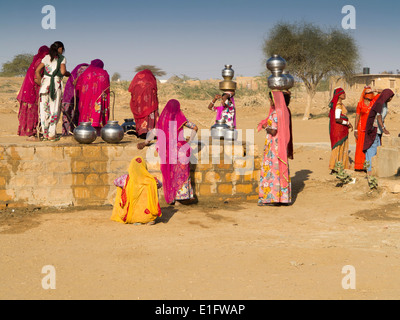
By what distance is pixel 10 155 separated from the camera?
699 cm

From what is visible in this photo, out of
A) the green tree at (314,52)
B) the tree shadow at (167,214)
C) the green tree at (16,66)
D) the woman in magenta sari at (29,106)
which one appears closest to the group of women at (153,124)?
the woman in magenta sari at (29,106)

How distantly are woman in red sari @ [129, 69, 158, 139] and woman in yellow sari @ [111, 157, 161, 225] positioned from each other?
7.87 feet

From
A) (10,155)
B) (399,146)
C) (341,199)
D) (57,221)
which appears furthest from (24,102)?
(399,146)

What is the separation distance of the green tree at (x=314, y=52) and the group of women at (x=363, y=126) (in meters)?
14.1

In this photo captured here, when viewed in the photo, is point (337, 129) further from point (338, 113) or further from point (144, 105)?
point (144, 105)

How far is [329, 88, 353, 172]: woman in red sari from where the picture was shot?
869 centimetres

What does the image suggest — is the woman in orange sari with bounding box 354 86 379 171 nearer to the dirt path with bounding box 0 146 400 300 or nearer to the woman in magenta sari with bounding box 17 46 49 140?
the dirt path with bounding box 0 146 400 300

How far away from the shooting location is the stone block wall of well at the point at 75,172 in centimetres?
701

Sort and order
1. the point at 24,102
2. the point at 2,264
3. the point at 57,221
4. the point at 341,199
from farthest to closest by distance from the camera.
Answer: the point at 24,102
the point at 341,199
the point at 57,221
the point at 2,264

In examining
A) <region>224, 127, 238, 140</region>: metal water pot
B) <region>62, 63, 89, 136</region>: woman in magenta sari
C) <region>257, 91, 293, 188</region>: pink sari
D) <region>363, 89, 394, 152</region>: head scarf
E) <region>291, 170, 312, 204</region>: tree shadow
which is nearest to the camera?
<region>257, 91, 293, 188</region>: pink sari

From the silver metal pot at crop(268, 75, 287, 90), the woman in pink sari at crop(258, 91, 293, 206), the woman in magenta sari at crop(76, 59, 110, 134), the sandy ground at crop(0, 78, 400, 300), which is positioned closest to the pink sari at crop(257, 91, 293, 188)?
the woman in pink sari at crop(258, 91, 293, 206)

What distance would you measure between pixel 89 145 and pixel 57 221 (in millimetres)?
1242

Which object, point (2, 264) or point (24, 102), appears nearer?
point (2, 264)

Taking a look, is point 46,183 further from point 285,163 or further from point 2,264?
point 285,163
